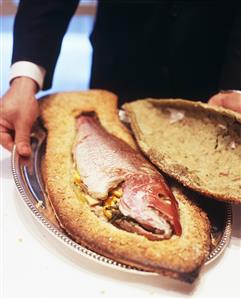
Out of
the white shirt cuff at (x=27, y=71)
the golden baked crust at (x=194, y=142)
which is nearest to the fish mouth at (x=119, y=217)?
the golden baked crust at (x=194, y=142)

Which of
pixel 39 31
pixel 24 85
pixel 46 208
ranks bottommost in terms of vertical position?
pixel 46 208

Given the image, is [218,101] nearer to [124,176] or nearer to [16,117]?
[124,176]

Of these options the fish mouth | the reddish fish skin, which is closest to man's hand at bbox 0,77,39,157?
the reddish fish skin

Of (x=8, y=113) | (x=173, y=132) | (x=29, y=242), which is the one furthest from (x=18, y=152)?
(x=173, y=132)

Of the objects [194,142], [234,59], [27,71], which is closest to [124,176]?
[194,142]

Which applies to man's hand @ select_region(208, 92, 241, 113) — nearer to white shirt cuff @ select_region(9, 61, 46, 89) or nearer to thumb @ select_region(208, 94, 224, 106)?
thumb @ select_region(208, 94, 224, 106)

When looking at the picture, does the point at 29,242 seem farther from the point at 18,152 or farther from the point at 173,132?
the point at 173,132
